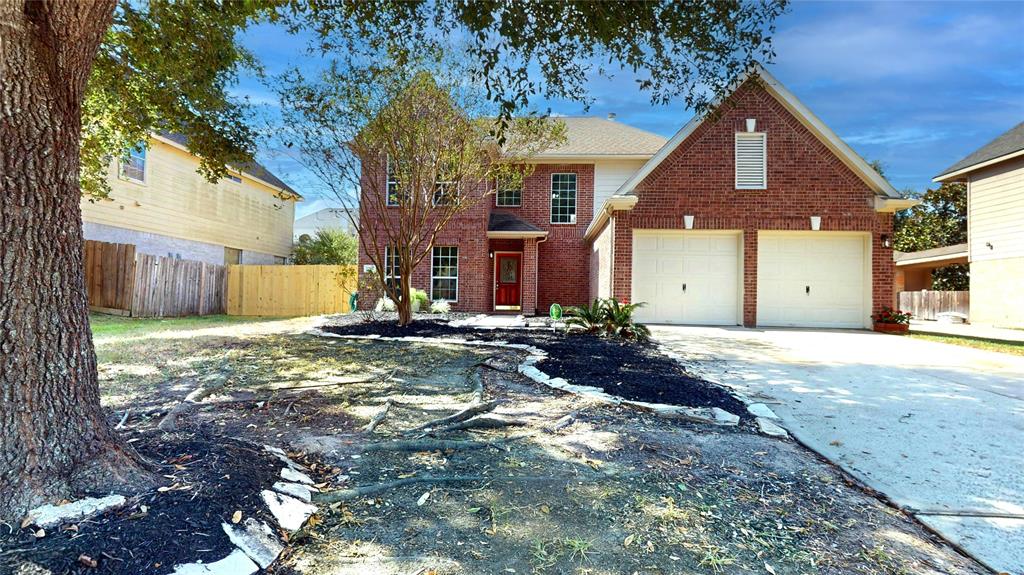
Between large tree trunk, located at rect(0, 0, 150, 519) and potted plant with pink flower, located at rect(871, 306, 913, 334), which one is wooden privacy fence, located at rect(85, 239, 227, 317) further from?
potted plant with pink flower, located at rect(871, 306, 913, 334)

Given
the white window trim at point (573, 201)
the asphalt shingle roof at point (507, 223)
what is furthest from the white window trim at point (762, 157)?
the asphalt shingle roof at point (507, 223)

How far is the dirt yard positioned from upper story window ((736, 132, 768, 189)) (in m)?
9.60

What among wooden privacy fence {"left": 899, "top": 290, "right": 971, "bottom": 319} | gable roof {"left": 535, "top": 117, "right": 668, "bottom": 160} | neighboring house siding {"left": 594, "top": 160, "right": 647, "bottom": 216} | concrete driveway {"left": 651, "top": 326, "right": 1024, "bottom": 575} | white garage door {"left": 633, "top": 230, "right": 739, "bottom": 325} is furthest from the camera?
wooden privacy fence {"left": 899, "top": 290, "right": 971, "bottom": 319}

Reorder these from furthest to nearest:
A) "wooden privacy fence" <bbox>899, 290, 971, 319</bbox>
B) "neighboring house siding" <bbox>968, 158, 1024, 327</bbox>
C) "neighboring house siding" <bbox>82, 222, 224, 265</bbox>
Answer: "wooden privacy fence" <bbox>899, 290, 971, 319</bbox>, "neighboring house siding" <bbox>968, 158, 1024, 327</bbox>, "neighboring house siding" <bbox>82, 222, 224, 265</bbox>

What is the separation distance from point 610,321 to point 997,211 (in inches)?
645

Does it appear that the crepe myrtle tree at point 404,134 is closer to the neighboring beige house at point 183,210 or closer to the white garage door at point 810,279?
the neighboring beige house at point 183,210

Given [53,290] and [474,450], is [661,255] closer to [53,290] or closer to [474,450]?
[474,450]

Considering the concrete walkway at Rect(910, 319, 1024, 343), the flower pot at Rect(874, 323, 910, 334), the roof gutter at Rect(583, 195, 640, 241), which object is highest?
the roof gutter at Rect(583, 195, 640, 241)

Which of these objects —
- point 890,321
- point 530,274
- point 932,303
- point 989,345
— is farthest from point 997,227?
point 530,274

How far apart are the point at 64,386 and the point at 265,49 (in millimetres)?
8099

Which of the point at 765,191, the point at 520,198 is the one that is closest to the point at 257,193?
the point at 520,198

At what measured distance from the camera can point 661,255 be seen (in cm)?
1202

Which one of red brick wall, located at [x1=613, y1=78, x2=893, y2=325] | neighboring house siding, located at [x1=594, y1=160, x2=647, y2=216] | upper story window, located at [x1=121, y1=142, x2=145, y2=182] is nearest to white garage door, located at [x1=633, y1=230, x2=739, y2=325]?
red brick wall, located at [x1=613, y1=78, x2=893, y2=325]

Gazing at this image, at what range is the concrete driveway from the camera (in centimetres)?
239
